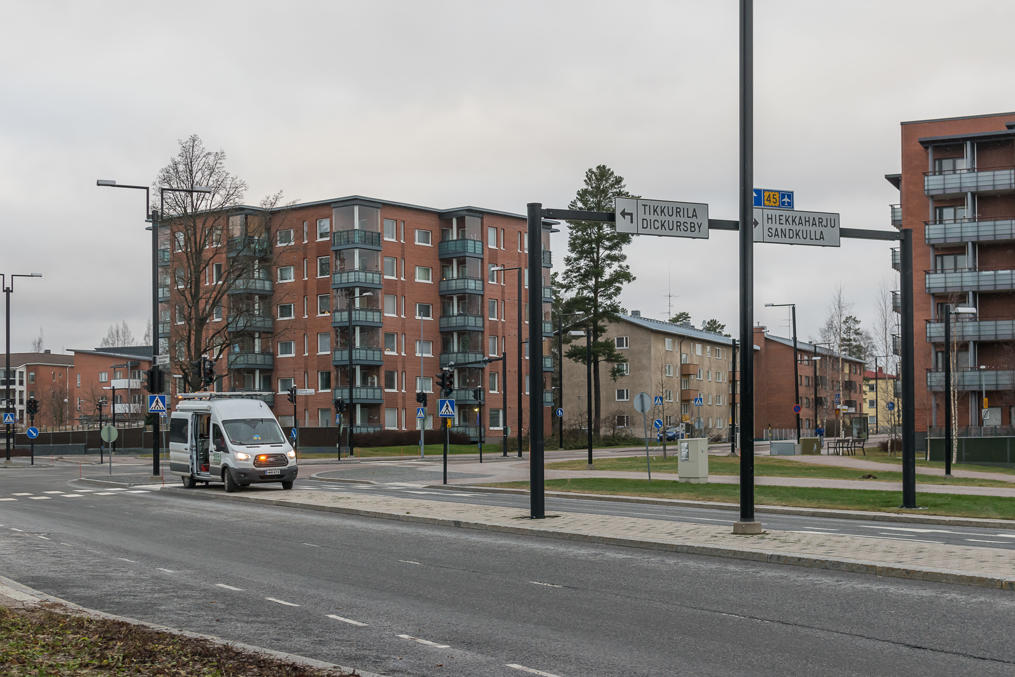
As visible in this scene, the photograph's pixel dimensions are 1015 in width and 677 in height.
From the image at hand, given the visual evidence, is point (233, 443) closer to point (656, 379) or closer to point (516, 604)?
point (516, 604)

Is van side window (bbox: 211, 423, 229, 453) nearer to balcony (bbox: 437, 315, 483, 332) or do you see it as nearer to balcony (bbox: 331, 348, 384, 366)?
balcony (bbox: 331, 348, 384, 366)

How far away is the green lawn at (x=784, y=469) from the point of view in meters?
35.0

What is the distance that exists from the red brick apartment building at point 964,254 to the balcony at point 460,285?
34.7 m

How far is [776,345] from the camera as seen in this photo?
12588cm

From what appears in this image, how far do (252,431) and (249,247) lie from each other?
2909 cm

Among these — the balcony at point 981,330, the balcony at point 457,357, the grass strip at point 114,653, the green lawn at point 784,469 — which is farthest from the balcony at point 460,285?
the grass strip at point 114,653

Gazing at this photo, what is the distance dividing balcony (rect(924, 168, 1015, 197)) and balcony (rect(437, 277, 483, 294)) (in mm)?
36626

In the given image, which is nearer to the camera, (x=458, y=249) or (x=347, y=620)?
(x=347, y=620)

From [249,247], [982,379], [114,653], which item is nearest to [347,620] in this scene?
[114,653]

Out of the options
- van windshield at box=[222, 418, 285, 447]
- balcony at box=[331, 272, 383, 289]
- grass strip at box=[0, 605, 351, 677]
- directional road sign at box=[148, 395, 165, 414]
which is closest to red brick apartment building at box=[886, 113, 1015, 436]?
balcony at box=[331, 272, 383, 289]

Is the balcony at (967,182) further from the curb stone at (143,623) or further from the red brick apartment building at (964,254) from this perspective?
→ the curb stone at (143,623)

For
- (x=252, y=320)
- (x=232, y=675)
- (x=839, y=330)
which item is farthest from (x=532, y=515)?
(x=839, y=330)

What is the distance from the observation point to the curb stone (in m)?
7.88

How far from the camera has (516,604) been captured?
11031 mm
